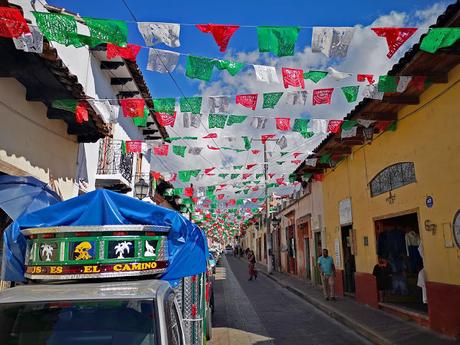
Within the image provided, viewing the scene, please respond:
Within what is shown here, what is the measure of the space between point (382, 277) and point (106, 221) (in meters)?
10.00

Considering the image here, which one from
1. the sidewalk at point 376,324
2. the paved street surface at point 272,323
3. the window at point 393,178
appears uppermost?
the window at point 393,178

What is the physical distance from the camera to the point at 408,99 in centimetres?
926

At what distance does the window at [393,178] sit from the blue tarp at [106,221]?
24.1 ft

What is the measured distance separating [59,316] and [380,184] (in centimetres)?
1030

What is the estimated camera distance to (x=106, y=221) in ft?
13.4

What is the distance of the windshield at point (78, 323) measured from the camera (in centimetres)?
306

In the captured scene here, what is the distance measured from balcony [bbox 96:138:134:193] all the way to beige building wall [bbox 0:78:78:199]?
218cm

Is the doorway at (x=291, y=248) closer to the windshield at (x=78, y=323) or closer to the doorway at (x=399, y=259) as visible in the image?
the doorway at (x=399, y=259)

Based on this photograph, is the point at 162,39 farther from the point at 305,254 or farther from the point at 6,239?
the point at 305,254

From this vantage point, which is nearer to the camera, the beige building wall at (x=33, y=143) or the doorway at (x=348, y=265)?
the beige building wall at (x=33, y=143)

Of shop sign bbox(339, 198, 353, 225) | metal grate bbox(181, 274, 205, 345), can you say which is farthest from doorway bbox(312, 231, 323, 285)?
metal grate bbox(181, 274, 205, 345)

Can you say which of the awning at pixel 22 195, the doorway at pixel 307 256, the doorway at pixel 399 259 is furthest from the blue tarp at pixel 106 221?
the doorway at pixel 307 256

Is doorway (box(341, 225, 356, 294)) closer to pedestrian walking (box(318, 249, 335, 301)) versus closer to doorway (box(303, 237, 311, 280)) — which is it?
pedestrian walking (box(318, 249, 335, 301))

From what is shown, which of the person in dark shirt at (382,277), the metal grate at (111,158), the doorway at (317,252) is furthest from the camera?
the doorway at (317,252)
